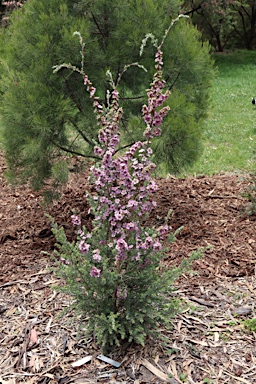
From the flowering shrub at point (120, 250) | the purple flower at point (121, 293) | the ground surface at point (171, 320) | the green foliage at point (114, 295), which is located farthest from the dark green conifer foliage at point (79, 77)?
the purple flower at point (121, 293)

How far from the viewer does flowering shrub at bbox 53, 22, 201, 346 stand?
2.38 m

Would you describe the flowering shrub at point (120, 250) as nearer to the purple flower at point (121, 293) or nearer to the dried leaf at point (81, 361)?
the purple flower at point (121, 293)

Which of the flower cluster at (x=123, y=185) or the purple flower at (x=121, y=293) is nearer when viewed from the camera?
the flower cluster at (x=123, y=185)

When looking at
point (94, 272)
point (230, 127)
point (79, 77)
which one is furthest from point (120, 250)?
point (230, 127)

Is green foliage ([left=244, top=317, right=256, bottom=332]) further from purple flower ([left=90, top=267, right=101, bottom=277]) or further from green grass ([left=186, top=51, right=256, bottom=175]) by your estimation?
green grass ([left=186, top=51, right=256, bottom=175])

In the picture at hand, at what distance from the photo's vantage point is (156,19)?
12.7 feet

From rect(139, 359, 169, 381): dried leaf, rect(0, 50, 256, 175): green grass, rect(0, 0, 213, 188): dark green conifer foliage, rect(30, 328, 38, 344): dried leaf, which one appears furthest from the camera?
rect(0, 50, 256, 175): green grass

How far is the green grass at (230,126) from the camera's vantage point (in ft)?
21.1

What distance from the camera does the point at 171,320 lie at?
2924 mm

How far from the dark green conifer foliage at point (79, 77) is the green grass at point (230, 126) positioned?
2.14 ft

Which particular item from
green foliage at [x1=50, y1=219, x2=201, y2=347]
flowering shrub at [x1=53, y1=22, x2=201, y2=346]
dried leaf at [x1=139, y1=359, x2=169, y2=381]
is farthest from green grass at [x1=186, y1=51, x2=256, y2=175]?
dried leaf at [x1=139, y1=359, x2=169, y2=381]

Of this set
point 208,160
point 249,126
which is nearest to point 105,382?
point 208,160

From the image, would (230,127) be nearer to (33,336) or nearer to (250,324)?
(250,324)

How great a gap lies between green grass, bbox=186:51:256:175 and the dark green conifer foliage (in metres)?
0.65
